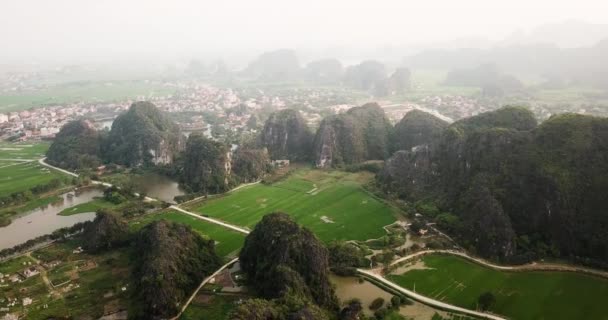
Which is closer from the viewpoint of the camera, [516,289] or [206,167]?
[516,289]

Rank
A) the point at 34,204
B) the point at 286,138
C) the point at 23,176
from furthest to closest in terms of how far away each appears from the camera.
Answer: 1. the point at 286,138
2. the point at 23,176
3. the point at 34,204

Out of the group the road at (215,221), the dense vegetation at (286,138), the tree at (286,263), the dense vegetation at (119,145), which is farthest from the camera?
the dense vegetation at (286,138)

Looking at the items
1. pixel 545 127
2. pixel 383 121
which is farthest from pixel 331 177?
pixel 545 127

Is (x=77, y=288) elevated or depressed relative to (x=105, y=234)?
depressed

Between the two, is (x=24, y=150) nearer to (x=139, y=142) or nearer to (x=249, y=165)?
(x=139, y=142)

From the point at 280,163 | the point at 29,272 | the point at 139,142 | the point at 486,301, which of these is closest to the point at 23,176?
the point at 139,142

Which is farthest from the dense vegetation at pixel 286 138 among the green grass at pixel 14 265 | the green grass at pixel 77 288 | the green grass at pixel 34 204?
the green grass at pixel 14 265

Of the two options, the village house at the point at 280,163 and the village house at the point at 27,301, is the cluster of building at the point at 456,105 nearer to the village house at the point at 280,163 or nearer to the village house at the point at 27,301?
the village house at the point at 280,163
